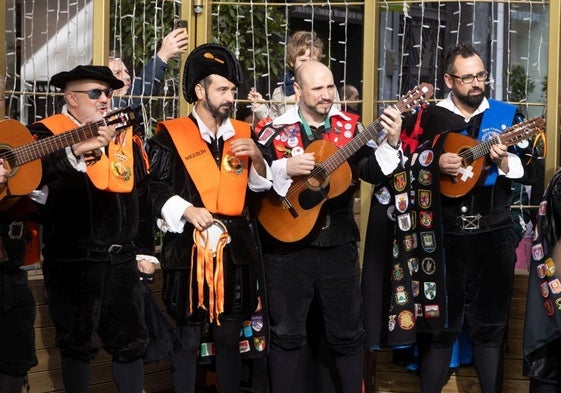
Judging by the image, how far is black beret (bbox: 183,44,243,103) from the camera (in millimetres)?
7117

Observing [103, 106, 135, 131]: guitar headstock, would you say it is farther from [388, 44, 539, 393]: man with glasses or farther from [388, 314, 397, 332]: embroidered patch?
[388, 314, 397, 332]: embroidered patch

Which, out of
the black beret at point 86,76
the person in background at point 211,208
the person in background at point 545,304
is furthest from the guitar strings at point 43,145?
the person in background at point 545,304

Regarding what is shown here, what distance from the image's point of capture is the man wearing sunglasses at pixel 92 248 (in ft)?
22.1

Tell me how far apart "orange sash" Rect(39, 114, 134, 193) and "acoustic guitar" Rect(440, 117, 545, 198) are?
1.78 metres

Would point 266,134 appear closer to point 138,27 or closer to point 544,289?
point 138,27

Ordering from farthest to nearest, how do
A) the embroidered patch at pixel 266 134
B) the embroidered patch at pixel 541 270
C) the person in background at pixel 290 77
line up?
the person in background at pixel 290 77 < the embroidered patch at pixel 266 134 < the embroidered patch at pixel 541 270

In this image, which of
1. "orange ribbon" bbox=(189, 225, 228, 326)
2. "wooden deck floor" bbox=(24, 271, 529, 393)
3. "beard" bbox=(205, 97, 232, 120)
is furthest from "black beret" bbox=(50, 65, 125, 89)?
"wooden deck floor" bbox=(24, 271, 529, 393)

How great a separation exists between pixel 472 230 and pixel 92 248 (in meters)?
2.10

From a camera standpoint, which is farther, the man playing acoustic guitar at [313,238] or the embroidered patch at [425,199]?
the embroidered patch at [425,199]

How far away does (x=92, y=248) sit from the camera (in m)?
6.78

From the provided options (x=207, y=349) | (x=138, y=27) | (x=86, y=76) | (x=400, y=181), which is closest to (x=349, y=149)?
(x=400, y=181)

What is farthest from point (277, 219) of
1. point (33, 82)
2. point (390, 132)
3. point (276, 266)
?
point (33, 82)

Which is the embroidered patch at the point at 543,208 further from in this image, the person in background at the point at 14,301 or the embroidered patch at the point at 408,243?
the person in background at the point at 14,301

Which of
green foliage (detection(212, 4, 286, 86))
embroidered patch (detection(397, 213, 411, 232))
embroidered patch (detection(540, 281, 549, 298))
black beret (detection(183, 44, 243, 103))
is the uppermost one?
green foliage (detection(212, 4, 286, 86))
